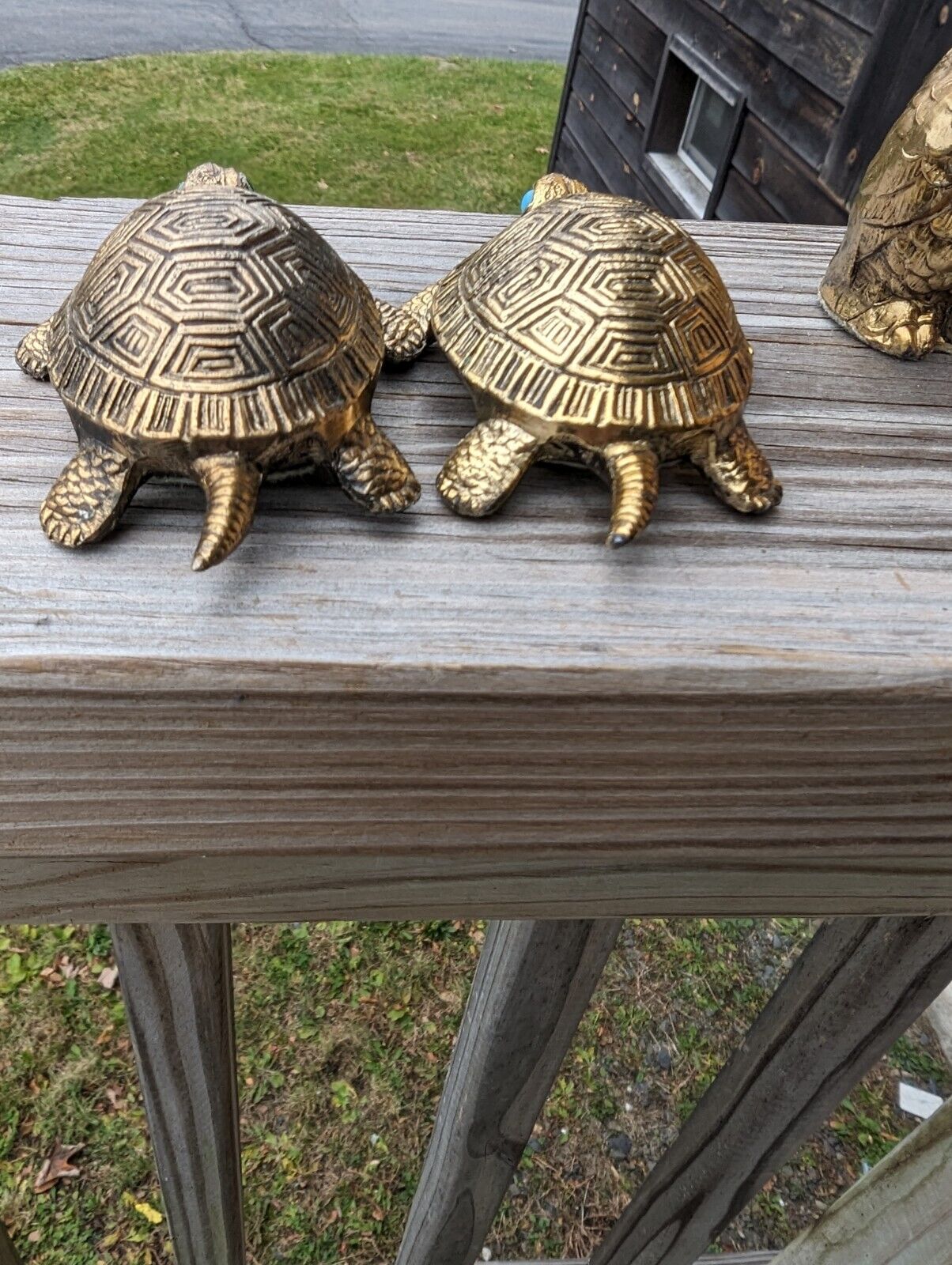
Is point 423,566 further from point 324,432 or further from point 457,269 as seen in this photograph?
point 457,269

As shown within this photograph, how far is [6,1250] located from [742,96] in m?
3.46

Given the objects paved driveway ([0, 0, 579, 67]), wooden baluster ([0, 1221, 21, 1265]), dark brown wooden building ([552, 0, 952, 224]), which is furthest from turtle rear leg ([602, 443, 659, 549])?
paved driveway ([0, 0, 579, 67])

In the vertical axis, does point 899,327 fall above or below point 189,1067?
above

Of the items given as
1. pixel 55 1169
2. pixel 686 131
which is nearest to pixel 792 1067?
pixel 55 1169

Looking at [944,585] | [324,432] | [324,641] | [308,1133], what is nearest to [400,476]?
[324,432]

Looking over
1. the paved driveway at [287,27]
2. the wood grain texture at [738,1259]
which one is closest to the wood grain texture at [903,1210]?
the wood grain texture at [738,1259]

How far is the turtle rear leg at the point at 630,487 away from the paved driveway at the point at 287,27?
22.4ft

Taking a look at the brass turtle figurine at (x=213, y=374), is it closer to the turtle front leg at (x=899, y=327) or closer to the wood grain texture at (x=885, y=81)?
the turtle front leg at (x=899, y=327)

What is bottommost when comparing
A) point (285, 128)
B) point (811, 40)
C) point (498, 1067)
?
point (285, 128)

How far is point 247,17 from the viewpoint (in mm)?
7625

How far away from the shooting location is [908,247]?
43.9 inches

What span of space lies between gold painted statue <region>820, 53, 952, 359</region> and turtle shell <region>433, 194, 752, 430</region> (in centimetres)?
25

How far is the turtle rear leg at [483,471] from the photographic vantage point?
0.78m

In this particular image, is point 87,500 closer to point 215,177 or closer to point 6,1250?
point 215,177
